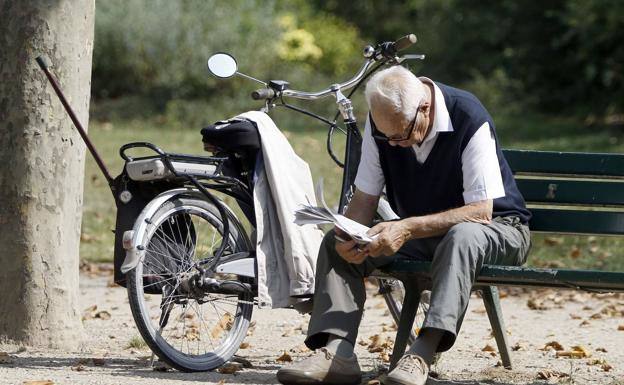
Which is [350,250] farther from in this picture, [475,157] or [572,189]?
[572,189]

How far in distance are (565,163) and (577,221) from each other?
29 cm

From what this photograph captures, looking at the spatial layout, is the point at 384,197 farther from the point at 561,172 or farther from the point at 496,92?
the point at 496,92

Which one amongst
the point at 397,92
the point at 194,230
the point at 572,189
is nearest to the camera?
the point at 397,92

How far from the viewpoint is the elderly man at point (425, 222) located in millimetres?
4527

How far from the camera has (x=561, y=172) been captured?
17.7 feet

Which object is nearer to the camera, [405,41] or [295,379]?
[295,379]

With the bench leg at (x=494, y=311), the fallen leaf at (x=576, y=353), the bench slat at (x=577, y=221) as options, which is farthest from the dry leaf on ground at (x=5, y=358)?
the fallen leaf at (x=576, y=353)

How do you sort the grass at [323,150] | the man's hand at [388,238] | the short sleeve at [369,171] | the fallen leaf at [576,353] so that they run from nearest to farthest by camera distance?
1. the man's hand at [388,238]
2. the short sleeve at [369,171]
3. the fallen leaf at [576,353]
4. the grass at [323,150]

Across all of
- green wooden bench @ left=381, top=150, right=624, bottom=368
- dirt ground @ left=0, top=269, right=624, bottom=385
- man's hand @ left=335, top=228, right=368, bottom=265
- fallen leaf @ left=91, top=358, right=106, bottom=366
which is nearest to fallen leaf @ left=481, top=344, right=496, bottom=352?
dirt ground @ left=0, top=269, right=624, bottom=385

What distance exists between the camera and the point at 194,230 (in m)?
5.25

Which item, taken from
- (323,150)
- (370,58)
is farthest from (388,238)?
(323,150)

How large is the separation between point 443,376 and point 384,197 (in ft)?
2.79

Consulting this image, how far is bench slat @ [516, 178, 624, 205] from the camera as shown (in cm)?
527

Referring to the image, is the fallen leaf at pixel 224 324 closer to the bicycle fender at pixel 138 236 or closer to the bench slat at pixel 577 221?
the bicycle fender at pixel 138 236
